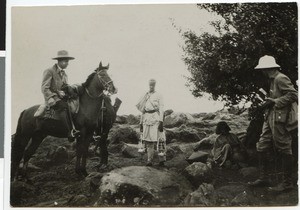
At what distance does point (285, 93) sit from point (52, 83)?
2.96 metres

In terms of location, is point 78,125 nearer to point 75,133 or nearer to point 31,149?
point 75,133

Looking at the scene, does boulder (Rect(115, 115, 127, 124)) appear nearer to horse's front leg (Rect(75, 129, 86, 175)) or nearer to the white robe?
the white robe

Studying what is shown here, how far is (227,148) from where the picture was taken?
688 cm

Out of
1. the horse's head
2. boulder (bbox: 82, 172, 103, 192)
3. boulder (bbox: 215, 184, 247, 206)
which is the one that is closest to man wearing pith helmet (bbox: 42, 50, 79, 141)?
the horse's head

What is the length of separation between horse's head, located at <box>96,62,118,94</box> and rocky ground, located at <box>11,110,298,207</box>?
39 centimetres

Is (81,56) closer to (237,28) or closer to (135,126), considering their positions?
(135,126)

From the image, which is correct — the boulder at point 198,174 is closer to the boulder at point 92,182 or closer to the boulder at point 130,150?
the boulder at point 130,150

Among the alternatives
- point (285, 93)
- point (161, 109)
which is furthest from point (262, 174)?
point (161, 109)

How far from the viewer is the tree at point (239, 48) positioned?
691 centimetres

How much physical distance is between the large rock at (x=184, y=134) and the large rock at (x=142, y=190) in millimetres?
520

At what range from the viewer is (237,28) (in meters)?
7.00

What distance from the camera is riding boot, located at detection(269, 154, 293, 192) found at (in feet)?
22.2

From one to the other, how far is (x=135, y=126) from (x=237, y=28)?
6.00 feet

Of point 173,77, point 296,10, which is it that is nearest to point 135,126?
point 173,77
